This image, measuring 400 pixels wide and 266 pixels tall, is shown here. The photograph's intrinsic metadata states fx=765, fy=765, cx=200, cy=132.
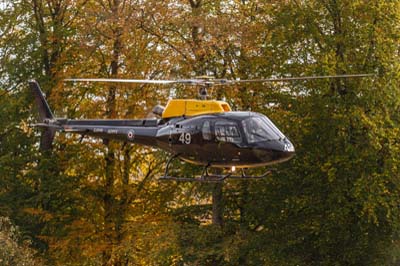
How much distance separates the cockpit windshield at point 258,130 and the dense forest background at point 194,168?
22.5 feet

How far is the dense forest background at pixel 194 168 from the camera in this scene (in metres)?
23.0

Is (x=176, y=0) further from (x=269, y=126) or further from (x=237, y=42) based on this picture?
(x=269, y=126)

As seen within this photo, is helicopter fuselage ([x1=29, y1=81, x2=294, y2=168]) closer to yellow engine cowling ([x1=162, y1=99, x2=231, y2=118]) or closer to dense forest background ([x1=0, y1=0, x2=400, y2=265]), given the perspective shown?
yellow engine cowling ([x1=162, y1=99, x2=231, y2=118])

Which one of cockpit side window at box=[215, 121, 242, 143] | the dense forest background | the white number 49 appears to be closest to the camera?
cockpit side window at box=[215, 121, 242, 143]

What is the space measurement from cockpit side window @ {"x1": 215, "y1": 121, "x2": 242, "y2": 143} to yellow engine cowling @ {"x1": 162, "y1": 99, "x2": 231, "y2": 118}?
0.75 metres

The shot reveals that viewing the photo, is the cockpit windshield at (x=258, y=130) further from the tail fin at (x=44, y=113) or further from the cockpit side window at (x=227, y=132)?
the tail fin at (x=44, y=113)

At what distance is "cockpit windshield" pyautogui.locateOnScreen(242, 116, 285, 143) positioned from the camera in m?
15.9

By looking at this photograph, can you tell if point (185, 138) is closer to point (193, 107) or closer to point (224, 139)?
point (193, 107)

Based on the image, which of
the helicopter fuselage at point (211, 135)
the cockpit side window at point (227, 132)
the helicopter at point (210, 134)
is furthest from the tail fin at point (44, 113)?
the cockpit side window at point (227, 132)

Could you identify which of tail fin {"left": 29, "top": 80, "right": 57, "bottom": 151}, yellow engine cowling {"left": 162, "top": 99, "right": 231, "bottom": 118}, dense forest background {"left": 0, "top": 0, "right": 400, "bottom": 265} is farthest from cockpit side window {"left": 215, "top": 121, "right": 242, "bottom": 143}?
dense forest background {"left": 0, "top": 0, "right": 400, "bottom": 265}

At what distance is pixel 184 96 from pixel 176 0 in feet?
12.8

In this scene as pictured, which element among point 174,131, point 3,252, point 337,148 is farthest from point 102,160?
point 174,131

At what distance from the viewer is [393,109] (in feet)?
76.8

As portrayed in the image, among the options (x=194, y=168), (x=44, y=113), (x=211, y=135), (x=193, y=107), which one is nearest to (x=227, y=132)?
(x=211, y=135)
